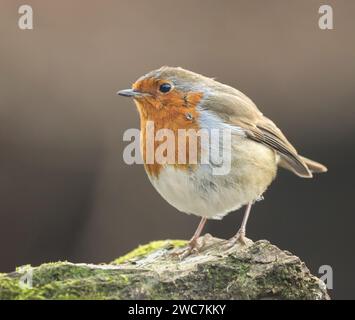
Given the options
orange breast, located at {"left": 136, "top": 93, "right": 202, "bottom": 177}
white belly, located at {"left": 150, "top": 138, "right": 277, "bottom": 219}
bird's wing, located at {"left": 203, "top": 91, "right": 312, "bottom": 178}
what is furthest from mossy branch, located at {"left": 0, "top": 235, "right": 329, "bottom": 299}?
bird's wing, located at {"left": 203, "top": 91, "right": 312, "bottom": 178}

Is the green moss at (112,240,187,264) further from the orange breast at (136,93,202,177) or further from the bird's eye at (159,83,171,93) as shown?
the bird's eye at (159,83,171,93)

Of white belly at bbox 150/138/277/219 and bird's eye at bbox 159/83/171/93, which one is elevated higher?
bird's eye at bbox 159/83/171/93

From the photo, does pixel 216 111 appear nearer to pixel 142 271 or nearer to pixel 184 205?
pixel 184 205

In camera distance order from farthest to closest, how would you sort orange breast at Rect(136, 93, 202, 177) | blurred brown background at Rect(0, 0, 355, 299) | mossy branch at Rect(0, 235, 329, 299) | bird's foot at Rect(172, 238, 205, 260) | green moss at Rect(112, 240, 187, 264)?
1. blurred brown background at Rect(0, 0, 355, 299)
2. green moss at Rect(112, 240, 187, 264)
3. bird's foot at Rect(172, 238, 205, 260)
4. orange breast at Rect(136, 93, 202, 177)
5. mossy branch at Rect(0, 235, 329, 299)

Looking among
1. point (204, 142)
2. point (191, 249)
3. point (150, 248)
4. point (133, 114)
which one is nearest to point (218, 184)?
point (204, 142)

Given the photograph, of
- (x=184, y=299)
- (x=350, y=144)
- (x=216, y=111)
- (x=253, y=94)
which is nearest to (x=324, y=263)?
(x=350, y=144)

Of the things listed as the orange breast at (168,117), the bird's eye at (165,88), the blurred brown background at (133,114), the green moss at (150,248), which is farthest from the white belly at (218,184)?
the blurred brown background at (133,114)
